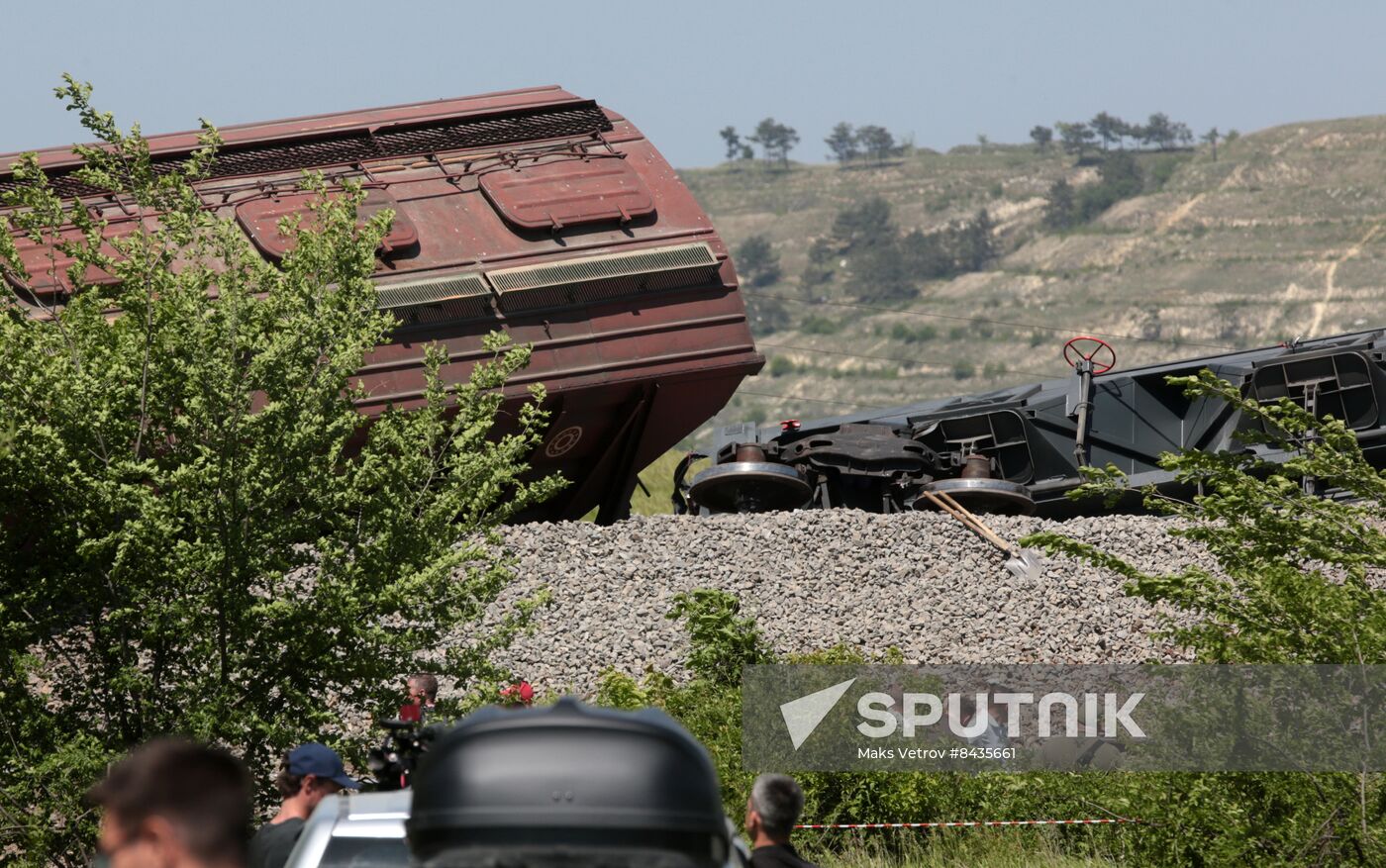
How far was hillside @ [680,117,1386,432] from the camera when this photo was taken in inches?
4683

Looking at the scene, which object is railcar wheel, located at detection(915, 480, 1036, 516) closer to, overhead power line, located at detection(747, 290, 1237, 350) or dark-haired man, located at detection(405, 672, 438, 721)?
dark-haired man, located at detection(405, 672, 438, 721)

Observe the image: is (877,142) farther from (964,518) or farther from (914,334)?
(964,518)

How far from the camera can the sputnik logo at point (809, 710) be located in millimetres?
10844

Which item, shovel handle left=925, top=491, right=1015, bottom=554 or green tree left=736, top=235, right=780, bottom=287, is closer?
shovel handle left=925, top=491, right=1015, bottom=554

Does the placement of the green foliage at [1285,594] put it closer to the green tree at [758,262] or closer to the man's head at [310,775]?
the man's head at [310,775]

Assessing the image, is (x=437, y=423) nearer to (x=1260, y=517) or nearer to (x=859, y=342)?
(x=1260, y=517)

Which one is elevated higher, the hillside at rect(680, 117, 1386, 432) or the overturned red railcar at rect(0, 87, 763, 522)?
the hillside at rect(680, 117, 1386, 432)

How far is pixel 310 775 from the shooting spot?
19.2 ft

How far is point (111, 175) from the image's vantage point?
9.55 meters

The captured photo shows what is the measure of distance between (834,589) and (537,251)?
4.41m

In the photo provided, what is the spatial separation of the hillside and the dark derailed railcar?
88.6 metres

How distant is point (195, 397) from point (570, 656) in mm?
6120

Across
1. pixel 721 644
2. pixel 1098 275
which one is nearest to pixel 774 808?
pixel 721 644

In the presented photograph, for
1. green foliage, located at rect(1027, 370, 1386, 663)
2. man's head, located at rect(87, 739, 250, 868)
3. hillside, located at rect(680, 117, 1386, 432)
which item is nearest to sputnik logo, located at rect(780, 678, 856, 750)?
green foliage, located at rect(1027, 370, 1386, 663)
